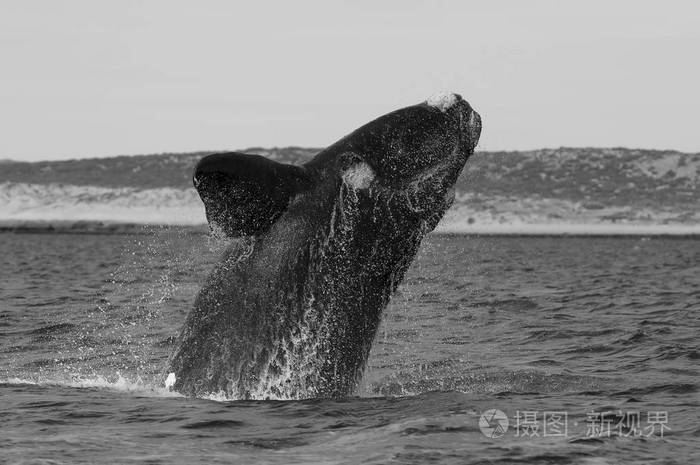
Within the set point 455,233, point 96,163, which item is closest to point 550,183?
point 455,233

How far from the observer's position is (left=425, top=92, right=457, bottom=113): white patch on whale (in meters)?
10.2

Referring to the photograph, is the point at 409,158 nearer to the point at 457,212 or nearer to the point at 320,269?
the point at 320,269

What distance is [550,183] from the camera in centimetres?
13575

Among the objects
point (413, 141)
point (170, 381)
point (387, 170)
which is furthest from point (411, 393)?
point (413, 141)

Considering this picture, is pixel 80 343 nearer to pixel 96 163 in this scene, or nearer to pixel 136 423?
pixel 136 423

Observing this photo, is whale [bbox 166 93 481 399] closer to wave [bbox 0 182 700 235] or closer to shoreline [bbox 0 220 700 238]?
shoreline [bbox 0 220 700 238]

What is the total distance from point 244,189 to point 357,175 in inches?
48.1

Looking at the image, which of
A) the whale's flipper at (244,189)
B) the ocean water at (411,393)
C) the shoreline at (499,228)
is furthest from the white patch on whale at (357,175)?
the shoreline at (499,228)

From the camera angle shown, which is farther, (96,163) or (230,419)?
(96,163)

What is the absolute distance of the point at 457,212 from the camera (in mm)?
118625

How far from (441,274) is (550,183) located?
102353 millimetres

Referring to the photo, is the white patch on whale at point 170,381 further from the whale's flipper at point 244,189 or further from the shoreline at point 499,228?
the shoreline at point 499,228

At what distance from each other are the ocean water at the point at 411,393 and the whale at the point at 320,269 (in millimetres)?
256

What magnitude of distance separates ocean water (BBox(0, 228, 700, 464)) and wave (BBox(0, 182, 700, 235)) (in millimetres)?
88506
